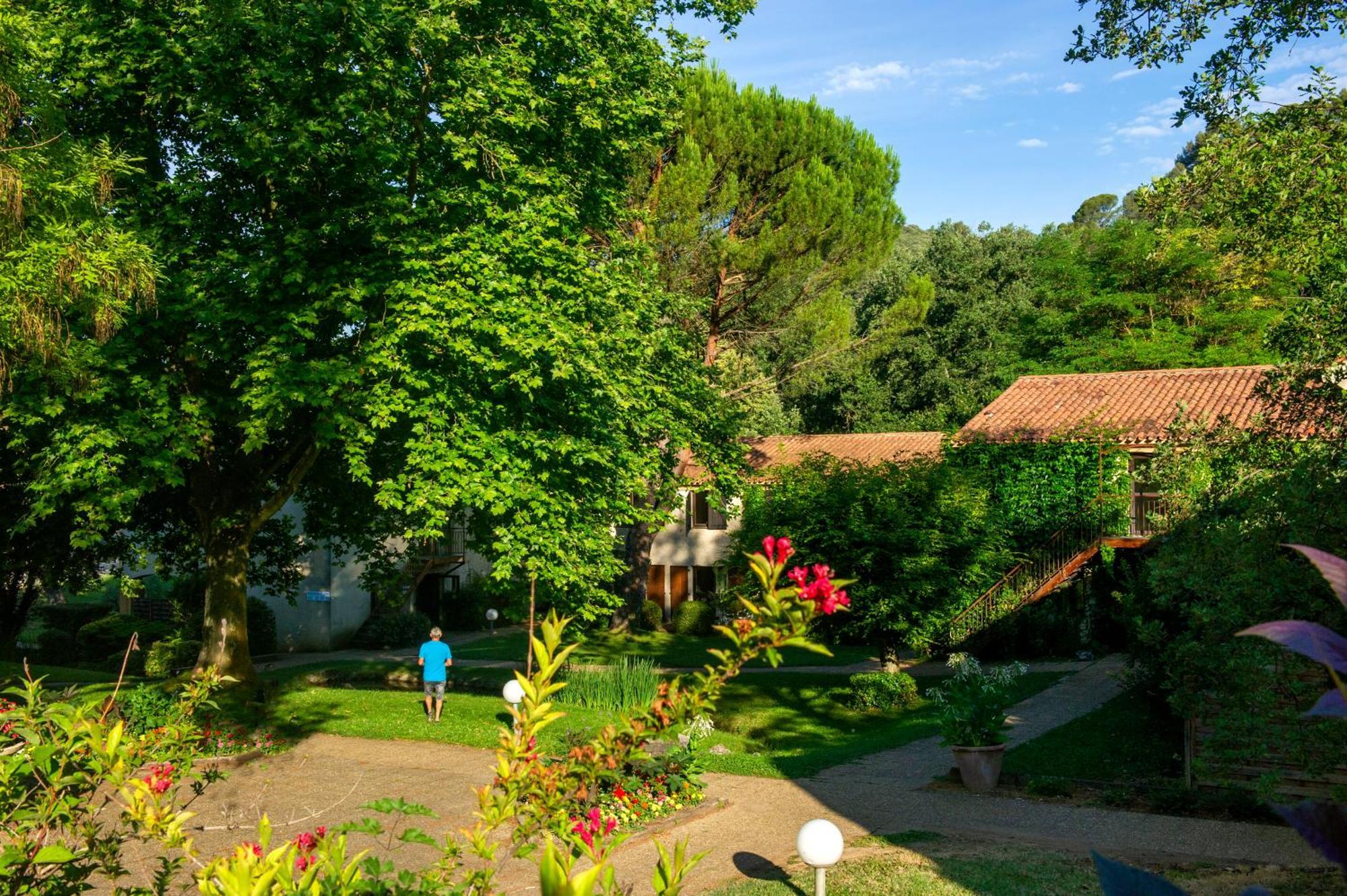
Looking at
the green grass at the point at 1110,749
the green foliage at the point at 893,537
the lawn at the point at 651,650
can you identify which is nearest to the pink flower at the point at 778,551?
the green grass at the point at 1110,749

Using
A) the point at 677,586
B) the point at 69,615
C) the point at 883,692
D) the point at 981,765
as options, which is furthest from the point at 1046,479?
the point at 69,615

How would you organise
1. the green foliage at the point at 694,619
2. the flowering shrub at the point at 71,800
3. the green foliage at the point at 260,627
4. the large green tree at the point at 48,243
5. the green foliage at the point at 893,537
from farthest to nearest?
the green foliage at the point at 694,619, the green foliage at the point at 260,627, the green foliage at the point at 893,537, the large green tree at the point at 48,243, the flowering shrub at the point at 71,800

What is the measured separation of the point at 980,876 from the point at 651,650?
885 inches

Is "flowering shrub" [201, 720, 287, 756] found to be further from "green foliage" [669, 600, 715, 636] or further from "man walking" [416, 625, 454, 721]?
"green foliage" [669, 600, 715, 636]

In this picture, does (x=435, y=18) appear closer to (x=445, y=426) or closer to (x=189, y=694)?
(x=445, y=426)

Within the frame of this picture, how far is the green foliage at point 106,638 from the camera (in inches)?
1171

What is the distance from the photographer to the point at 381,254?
590 inches

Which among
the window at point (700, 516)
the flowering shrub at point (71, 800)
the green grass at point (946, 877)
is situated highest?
the flowering shrub at point (71, 800)

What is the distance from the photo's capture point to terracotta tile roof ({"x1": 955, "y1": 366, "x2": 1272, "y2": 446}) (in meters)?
26.3

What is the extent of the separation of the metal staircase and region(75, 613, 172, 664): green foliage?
22.1 m

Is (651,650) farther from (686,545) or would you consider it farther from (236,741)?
(236,741)

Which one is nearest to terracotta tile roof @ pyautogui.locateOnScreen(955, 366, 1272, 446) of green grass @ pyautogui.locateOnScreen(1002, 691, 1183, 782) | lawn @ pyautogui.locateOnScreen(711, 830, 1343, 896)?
green grass @ pyautogui.locateOnScreen(1002, 691, 1183, 782)

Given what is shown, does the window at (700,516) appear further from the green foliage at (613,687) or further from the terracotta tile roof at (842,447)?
the green foliage at (613,687)

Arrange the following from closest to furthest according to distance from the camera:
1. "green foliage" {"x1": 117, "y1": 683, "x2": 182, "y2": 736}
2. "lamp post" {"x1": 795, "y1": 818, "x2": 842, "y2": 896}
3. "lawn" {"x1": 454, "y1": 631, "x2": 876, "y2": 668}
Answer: "lamp post" {"x1": 795, "y1": 818, "x2": 842, "y2": 896} → "green foliage" {"x1": 117, "y1": 683, "x2": 182, "y2": 736} → "lawn" {"x1": 454, "y1": 631, "x2": 876, "y2": 668}
